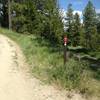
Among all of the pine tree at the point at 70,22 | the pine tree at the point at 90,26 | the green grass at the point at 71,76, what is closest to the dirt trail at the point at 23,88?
the green grass at the point at 71,76

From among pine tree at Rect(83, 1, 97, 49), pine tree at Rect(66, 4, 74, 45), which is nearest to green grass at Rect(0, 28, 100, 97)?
pine tree at Rect(66, 4, 74, 45)

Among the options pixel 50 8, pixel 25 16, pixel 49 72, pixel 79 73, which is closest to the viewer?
pixel 79 73

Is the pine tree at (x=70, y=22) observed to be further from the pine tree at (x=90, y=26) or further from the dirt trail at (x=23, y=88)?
the dirt trail at (x=23, y=88)

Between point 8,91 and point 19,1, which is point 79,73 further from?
point 19,1

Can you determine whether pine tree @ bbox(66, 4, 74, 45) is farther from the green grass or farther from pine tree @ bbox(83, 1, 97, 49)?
the green grass

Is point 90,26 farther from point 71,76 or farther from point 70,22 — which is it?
point 71,76

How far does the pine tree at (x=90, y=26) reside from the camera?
75.7 metres

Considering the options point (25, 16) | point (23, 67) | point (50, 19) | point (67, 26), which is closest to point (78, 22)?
point (67, 26)

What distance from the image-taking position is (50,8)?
57.3 meters

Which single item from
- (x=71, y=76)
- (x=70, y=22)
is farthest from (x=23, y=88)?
(x=70, y=22)

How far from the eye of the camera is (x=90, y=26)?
77688 mm

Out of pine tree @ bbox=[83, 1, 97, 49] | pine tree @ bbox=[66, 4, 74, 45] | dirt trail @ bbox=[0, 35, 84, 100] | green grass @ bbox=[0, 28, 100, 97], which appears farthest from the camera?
pine tree @ bbox=[83, 1, 97, 49]

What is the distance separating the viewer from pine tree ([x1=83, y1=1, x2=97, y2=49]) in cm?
7569

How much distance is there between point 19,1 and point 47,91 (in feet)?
146
